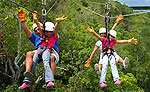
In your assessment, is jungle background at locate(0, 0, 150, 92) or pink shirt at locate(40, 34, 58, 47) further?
jungle background at locate(0, 0, 150, 92)

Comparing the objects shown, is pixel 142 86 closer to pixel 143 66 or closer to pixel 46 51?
pixel 143 66

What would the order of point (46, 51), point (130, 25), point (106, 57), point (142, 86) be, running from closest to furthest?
point (46, 51), point (106, 57), point (142, 86), point (130, 25)

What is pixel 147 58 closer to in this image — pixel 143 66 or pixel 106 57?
pixel 143 66

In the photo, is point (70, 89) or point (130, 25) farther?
point (130, 25)

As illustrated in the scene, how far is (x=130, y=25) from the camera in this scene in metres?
25.7

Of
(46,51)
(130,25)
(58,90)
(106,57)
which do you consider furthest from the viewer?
(130,25)

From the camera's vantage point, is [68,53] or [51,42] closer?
[51,42]

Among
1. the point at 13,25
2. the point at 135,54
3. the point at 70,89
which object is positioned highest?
the point at 13,25

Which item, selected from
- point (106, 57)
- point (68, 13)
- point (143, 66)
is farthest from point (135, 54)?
point (106, 57)

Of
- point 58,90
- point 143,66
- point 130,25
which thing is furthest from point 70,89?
point 130,25

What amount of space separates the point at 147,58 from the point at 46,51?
16.2m

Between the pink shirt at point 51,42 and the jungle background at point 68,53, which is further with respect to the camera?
the jungle background at point 68,53

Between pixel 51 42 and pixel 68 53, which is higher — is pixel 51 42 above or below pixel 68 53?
above

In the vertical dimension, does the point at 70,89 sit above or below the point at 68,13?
below
